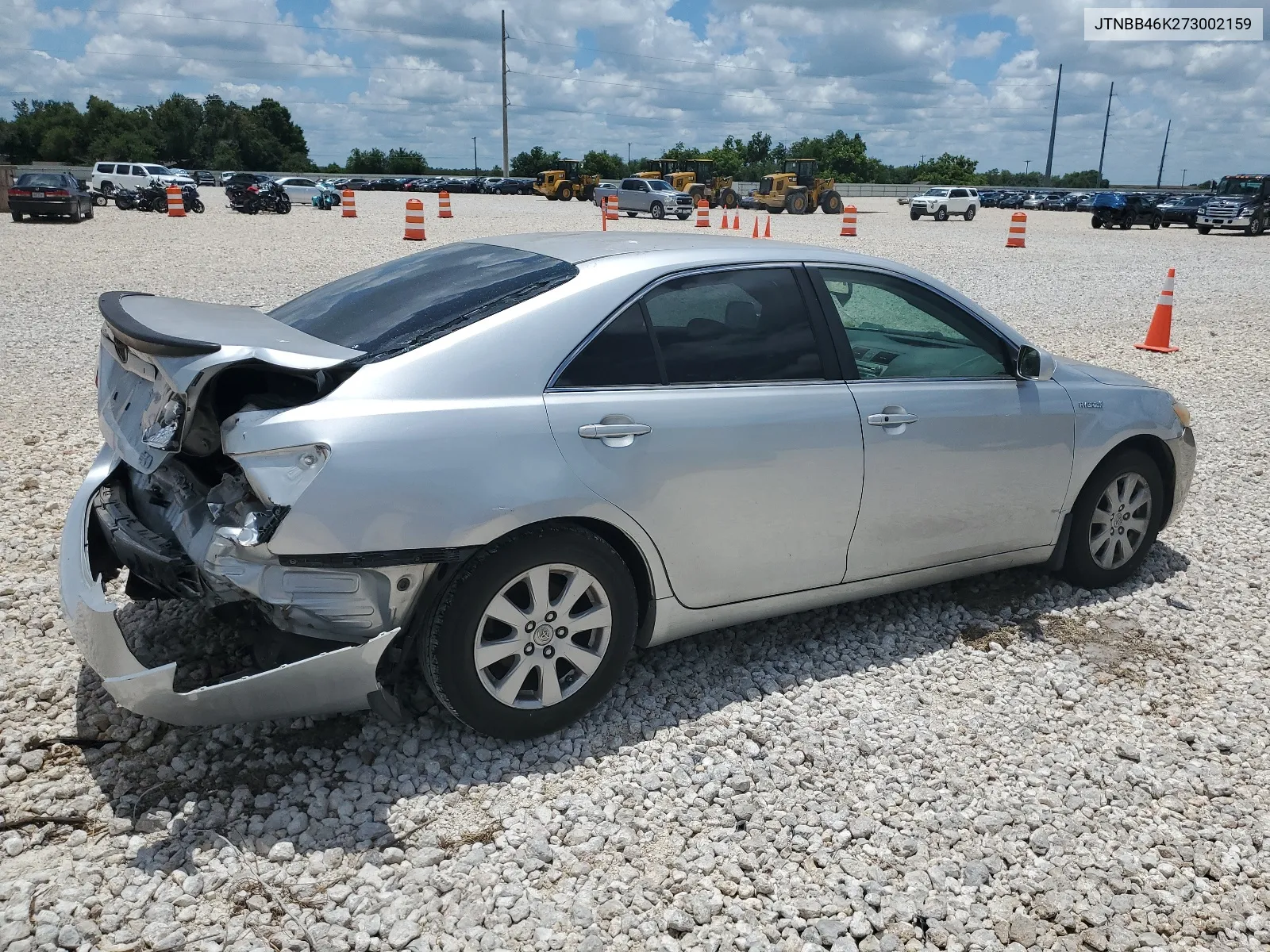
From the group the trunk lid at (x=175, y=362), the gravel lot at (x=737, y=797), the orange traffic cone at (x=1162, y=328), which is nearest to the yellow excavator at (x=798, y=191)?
the orange traffic cone at (x=1162, y=328)

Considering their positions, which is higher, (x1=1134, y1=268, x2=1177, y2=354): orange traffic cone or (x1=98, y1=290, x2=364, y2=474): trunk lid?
(x1=98, y1=290, x2=364, y2=474): trunk lid

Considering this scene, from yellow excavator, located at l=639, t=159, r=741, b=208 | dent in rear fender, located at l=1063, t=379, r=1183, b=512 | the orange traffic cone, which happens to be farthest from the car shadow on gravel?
yellow excavator, located at l=639, t=159, r=741, b=208

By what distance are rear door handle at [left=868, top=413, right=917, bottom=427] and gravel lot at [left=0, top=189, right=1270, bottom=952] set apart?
100cm

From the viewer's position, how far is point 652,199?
4066 centimetres

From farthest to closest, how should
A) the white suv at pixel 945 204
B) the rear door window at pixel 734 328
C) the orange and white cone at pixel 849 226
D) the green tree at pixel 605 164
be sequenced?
the green tree at pixel 605 164
the white suv at pixel 945 204
the orange and white cone at pixel 849 226
the rear door window at pixel 734 328

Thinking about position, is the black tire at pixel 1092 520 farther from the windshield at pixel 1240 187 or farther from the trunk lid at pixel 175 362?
the windshield at pixel 1240 187

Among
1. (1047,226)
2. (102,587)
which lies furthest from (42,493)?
(1047,226)

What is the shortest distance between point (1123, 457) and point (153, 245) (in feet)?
71.4

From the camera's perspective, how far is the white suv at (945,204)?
44219mm

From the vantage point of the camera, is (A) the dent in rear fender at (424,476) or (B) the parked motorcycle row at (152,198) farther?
(B) the parked motorcycle row at (152,198)

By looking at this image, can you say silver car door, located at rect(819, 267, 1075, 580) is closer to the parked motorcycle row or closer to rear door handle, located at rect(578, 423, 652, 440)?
rear door handle, located at rect(578, 423, 652, 440)

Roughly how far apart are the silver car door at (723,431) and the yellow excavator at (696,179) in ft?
144

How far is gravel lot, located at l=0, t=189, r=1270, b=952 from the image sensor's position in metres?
2.69

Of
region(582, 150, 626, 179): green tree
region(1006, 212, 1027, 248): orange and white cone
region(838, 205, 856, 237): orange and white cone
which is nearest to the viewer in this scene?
region(1006, 212, 1027, 248): orange and white cone
